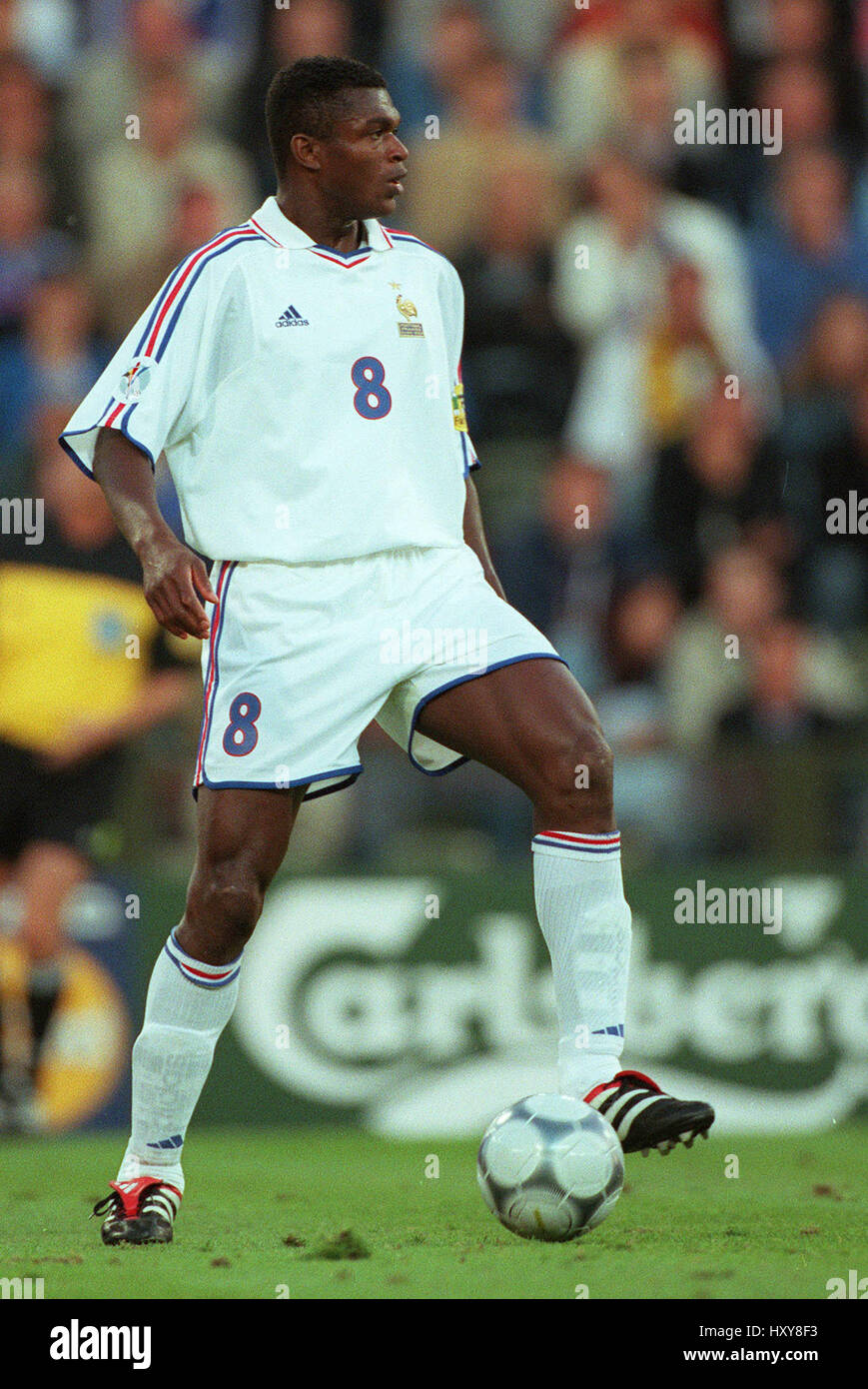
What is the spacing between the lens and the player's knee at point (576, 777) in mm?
4422

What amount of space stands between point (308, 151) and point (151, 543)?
108 centimetres

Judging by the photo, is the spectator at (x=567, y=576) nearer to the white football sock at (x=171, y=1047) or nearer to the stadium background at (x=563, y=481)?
the stadium background at (x=563, y=481)

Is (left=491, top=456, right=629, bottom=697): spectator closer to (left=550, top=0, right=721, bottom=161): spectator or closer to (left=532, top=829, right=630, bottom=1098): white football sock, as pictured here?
(left=550, top=0, right=721, bottom=161): spectator

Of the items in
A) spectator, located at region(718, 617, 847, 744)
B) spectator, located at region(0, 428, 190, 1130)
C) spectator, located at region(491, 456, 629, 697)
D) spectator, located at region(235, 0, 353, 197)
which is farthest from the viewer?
spectator, located at region(235, 0, 353, 197)

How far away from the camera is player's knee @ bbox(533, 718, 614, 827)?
4.42 meters

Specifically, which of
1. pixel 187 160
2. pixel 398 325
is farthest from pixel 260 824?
pixel 187 160

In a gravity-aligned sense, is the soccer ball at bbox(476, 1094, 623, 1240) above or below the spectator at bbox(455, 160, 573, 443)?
below

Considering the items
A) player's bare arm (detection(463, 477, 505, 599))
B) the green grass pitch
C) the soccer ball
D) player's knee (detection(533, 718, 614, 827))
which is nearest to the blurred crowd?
the green grass pitch

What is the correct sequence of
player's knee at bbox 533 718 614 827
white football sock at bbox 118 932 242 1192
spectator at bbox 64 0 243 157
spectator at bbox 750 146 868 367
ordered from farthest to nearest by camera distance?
spectator at bbox 64 0 243 157 → spectator at bbox 750 146 868 367 → white football sock at bbox 118 932 242 1192 → player's knee at bbox 533 718 614 827

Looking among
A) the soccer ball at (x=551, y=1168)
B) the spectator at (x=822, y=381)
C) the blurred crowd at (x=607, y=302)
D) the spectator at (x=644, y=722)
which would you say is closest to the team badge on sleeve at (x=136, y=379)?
the soccer ball at (x=551, y=1168)

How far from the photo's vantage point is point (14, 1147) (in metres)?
7.44

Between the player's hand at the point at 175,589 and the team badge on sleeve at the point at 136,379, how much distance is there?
407 millimetres

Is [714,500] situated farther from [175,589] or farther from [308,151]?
[175,589]

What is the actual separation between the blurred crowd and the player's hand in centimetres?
340
